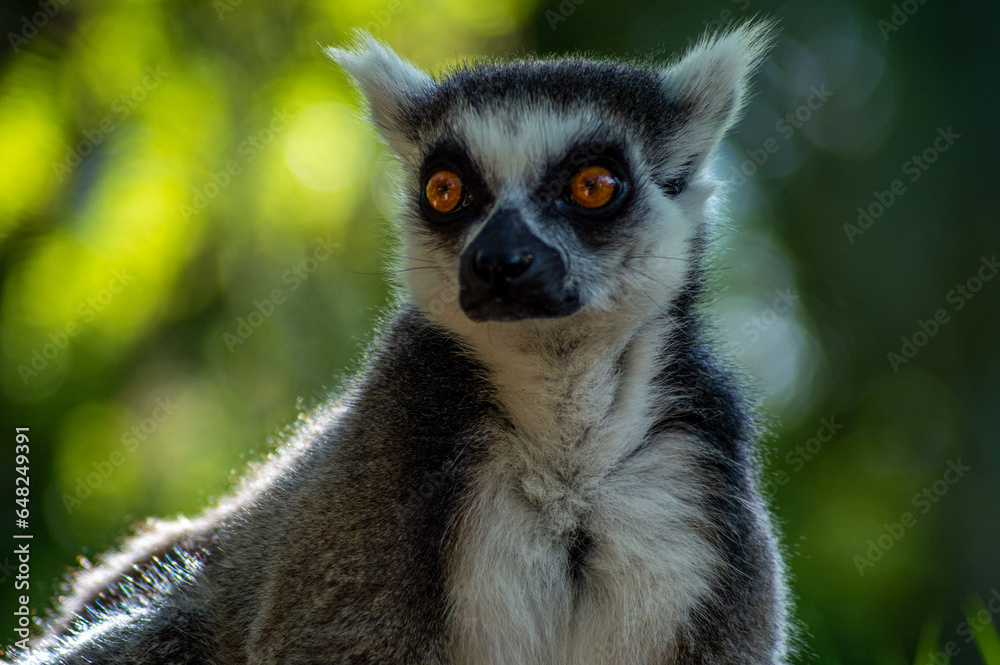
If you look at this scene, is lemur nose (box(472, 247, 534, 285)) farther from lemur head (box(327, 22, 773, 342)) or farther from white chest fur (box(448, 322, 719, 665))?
white chest fur (box(448, 322, 719, 665))

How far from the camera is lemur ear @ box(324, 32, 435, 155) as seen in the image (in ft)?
12.1

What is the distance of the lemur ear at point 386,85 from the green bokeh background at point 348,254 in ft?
3.62

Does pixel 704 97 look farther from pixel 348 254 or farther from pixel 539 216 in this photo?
pixel 348 254

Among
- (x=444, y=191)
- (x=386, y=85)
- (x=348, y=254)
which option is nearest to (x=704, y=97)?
(x=444, y=191)

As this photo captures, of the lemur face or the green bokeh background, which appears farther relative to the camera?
the green bokeh background

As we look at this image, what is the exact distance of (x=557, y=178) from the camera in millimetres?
3035

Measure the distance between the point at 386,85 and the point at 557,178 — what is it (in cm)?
113

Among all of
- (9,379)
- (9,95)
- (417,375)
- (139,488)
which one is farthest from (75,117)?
(417,375)

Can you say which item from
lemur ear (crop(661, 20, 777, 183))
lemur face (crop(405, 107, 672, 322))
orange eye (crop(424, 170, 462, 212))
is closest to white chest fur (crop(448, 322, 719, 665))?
lemur face (crop(405, 107, 672, 322))

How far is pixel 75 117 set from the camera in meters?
6.06

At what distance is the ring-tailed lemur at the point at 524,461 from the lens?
2.52 m

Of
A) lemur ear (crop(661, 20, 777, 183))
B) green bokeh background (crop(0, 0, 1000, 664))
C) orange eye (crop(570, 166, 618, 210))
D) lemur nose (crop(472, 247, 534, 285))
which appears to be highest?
lemur ear (crop(661, 20, 777, 183))

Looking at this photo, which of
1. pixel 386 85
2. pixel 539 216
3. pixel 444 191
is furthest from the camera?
pixel 386 85

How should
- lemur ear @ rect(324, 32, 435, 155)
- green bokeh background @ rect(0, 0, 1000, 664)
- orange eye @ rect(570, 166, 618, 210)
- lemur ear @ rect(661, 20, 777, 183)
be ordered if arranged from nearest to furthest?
orange eye @ rect(570, 166, 618, 210), lemur ear @ rect(661, 20, 777, 183), lemur ear @ rect(324, 32, 435, 155), green bokeh background @ rect(0, 0, 1000, 664)
